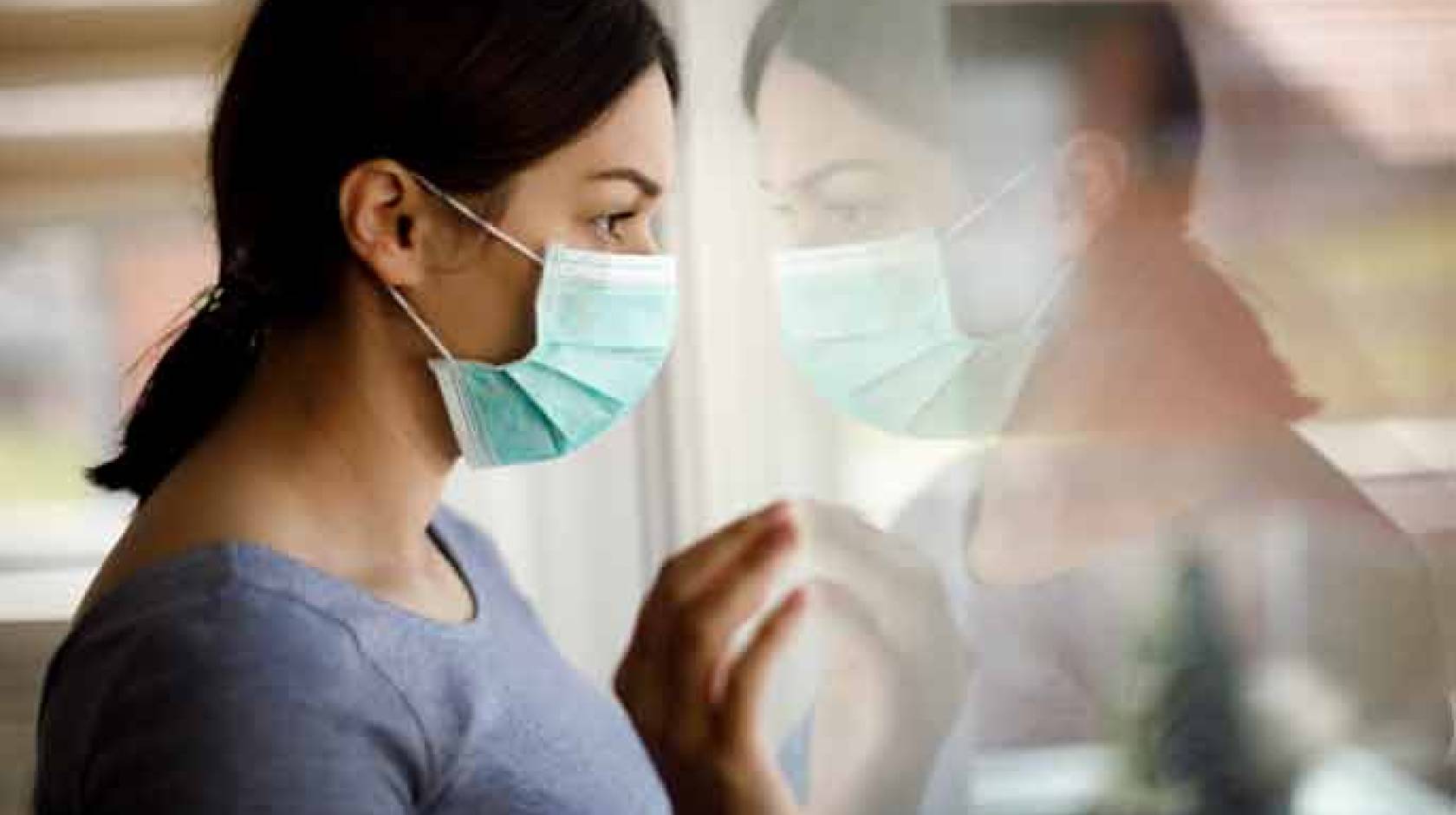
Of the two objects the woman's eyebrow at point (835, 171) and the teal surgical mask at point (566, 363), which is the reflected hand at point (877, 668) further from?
the teal surgical mask at point (566, 363)

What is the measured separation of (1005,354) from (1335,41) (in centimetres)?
45

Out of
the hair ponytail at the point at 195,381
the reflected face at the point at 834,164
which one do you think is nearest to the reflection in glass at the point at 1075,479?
the reflected face at the point at 834,164

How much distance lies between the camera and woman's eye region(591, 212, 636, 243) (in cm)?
103

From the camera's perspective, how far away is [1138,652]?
1588 mm

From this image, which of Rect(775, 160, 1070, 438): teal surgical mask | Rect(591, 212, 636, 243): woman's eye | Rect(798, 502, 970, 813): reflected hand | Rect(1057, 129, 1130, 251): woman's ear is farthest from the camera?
Rect(798, 502, 970, 813): reflected hand

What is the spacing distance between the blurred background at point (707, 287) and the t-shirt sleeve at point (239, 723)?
0.72m

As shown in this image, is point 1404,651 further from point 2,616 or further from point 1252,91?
point 2,616

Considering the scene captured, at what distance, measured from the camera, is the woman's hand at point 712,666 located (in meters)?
1.08

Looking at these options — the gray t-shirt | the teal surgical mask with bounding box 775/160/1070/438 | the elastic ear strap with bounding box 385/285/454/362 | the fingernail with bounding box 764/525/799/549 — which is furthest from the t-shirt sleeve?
the teal surgical mask with bounding box 775/160/1070/438

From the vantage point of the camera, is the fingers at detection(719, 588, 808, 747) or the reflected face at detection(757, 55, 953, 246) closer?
the fingers at detection(719, 588, 808, 747)

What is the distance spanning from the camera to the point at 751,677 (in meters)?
1.05

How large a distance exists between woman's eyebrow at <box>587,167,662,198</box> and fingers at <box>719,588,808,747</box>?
0.32 m

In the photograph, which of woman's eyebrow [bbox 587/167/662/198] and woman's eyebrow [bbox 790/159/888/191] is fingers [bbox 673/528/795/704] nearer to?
woman's eyebrow [bbox 587/167/662/198]

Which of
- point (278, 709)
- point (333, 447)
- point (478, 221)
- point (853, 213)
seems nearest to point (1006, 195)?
point (853, 213)
